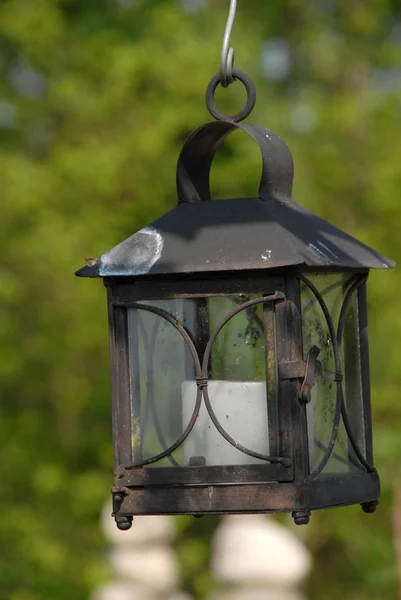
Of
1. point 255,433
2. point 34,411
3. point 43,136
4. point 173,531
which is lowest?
point 173,531

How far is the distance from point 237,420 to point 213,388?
3.1 inches

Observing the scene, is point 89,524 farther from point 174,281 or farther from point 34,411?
point 174,281

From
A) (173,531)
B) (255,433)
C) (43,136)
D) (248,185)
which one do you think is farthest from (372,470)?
(43,136)

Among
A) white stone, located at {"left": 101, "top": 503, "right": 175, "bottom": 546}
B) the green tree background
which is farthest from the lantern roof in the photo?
white stone, located at {"left": 101, "top": 503, "right": 175, "bottom": 546}

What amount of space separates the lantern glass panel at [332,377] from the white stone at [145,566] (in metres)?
4.65

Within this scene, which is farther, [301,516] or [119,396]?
[119,396]

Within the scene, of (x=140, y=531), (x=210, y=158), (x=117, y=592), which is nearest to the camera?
(x=210, y=158)

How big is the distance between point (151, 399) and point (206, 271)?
0.31 m

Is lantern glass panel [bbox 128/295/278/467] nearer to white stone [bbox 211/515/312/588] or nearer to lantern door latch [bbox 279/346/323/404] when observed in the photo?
lantern door latch [bbox 279/346/323/404]

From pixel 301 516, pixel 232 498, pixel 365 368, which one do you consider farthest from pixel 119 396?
pixel 365 368

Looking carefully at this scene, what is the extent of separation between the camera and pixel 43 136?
7613 mm

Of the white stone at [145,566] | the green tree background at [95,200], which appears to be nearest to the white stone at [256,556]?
the white stone at [145,566]

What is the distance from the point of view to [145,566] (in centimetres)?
693

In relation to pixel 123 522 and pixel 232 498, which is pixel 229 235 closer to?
pixel 232 498
